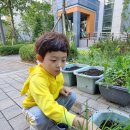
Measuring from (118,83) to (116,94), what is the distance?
0.18 meters

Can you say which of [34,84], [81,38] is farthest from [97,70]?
[81,38]

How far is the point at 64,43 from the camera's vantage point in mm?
1146

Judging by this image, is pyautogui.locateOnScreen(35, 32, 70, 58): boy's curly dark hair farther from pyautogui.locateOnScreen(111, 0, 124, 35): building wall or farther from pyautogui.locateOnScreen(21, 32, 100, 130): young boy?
pyautogui.locateOnScreen(111, 0, 124, 35): building wall

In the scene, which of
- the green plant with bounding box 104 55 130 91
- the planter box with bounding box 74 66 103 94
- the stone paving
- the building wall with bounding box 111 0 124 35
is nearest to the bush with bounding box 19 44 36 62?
the stone paving

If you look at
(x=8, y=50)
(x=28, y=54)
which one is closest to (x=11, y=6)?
(x=8, y=50)

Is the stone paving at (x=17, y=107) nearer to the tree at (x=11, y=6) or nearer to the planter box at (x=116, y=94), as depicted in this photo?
the planter box at (x=116, y=94)

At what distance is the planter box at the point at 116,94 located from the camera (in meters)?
2.01

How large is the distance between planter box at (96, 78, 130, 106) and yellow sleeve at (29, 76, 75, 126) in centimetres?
133

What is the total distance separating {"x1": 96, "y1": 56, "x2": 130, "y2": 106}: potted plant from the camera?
202 centimetres

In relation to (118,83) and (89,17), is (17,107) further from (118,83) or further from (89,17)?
(89,17)

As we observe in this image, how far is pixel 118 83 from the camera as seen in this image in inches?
85.0

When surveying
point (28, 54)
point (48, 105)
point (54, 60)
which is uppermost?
point (54, 60)

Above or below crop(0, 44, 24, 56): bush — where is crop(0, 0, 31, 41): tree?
above

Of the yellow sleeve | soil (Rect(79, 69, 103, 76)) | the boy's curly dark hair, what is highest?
the boy's curly dark hair
